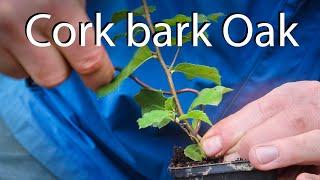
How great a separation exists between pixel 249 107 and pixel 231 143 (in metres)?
0.07

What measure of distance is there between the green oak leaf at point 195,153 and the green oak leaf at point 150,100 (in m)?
0.06

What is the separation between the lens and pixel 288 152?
2.42 feet

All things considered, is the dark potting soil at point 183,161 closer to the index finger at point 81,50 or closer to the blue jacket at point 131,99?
the index finger at point 81,50

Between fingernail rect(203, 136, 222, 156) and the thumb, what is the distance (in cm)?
5

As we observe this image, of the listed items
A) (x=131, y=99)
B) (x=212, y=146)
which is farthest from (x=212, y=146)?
(x=131, y=99)

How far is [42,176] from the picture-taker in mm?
1063

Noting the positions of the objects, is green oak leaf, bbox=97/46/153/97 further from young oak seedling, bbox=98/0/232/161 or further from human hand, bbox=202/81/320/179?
human hand, bbox=202/81/320/179

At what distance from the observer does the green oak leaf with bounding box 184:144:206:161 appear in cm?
75

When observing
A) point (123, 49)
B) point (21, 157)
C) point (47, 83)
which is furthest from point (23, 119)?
point (47, 83)

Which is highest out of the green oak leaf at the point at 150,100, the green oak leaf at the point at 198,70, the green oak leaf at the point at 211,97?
the green oak leaf at the point at 198,70

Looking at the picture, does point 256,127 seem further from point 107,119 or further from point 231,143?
point 107,119

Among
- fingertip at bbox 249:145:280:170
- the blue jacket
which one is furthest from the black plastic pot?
the blue jacket

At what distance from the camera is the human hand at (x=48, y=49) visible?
2.31 ft

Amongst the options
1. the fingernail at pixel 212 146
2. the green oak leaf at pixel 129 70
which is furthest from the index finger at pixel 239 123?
the green oak leaf at pixel 129 70
